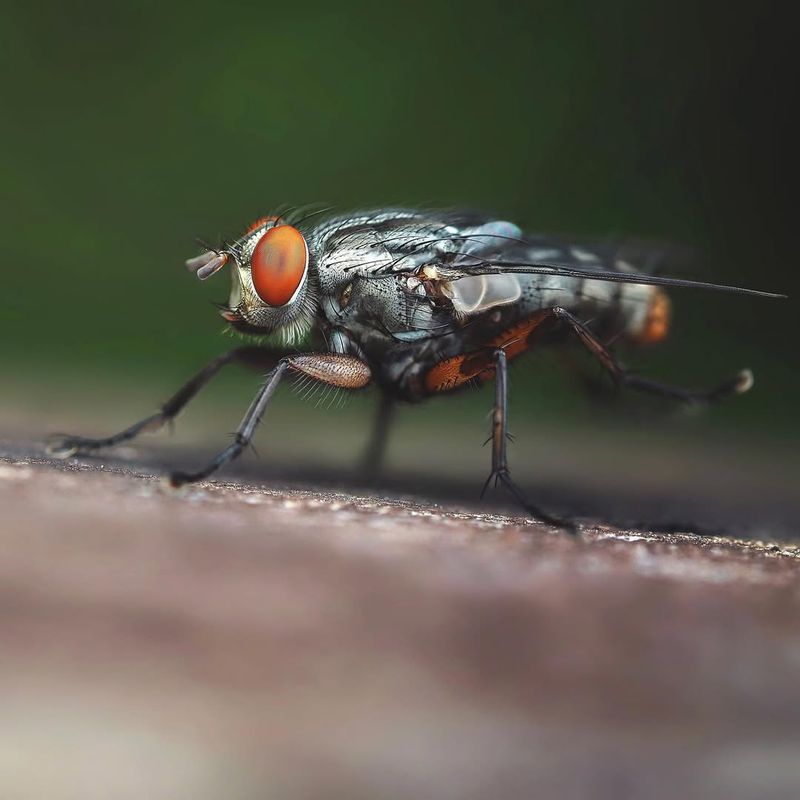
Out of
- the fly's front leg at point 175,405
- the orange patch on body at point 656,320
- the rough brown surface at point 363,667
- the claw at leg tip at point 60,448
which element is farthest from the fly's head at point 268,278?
the rough brown surface at point 363,667

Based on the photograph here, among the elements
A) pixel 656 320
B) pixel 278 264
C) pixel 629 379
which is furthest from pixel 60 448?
pixel 656 320

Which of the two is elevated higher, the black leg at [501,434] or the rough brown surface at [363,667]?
the rough brown surface at [363,667]

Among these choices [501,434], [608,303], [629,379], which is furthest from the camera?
[608,303]

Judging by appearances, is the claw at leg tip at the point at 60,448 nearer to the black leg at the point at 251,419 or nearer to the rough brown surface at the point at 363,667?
the black leg at the point at 251,419

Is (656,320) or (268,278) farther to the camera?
(656,320)

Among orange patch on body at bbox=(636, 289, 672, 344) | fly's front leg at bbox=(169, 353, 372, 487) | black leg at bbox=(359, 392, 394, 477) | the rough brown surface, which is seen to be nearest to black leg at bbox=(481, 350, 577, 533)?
fly's front leg at bbox=(169, 353, 372, 487)

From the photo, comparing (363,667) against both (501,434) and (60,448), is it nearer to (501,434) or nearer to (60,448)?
(501,434)

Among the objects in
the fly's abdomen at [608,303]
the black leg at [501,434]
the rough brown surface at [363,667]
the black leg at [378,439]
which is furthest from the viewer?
the black leg at [378,439]
